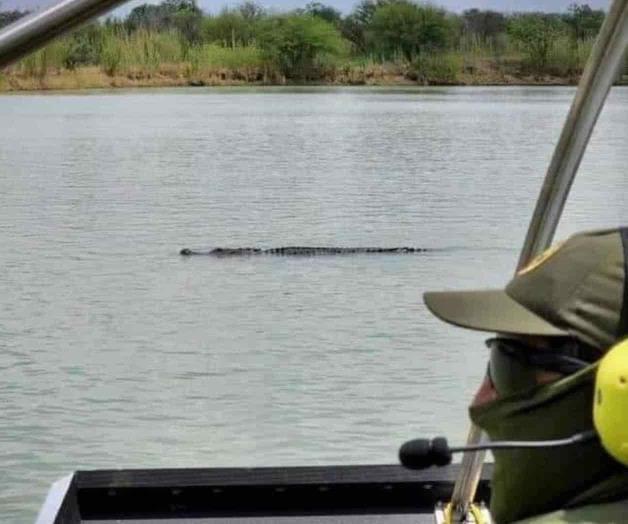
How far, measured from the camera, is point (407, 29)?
3.06m

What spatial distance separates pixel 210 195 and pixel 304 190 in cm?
36

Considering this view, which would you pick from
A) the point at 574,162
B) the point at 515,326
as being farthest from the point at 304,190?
the point at 515,326

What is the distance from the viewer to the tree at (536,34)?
2867 millimetres

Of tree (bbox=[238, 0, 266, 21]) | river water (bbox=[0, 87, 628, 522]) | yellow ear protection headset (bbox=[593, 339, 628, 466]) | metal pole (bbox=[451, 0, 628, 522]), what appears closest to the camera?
yellow ear protection headset (bbox=[593, 339, 628, 466])

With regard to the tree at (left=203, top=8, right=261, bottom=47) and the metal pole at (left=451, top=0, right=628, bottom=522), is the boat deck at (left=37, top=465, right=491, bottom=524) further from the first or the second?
the tree at (left=203, top=8, right=261, bottom=47)

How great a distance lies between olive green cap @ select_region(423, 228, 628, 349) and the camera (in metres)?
1.01

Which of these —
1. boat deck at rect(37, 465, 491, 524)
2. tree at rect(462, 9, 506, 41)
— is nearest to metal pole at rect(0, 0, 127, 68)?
boat deck at rect(37, 465, 491, 524)

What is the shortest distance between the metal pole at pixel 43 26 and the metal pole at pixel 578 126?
2.59ft

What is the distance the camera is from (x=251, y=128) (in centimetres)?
427

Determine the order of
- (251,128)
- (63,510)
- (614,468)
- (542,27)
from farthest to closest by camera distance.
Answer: (251,128), (542,27), (63,510), (614,468)

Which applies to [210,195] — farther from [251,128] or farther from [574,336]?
[574,336]

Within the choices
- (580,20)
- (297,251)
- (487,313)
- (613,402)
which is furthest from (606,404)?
(297,251)

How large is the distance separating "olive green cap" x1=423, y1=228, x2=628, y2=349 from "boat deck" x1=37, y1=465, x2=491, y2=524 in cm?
127

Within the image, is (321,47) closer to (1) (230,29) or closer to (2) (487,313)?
(1) (230,29)
